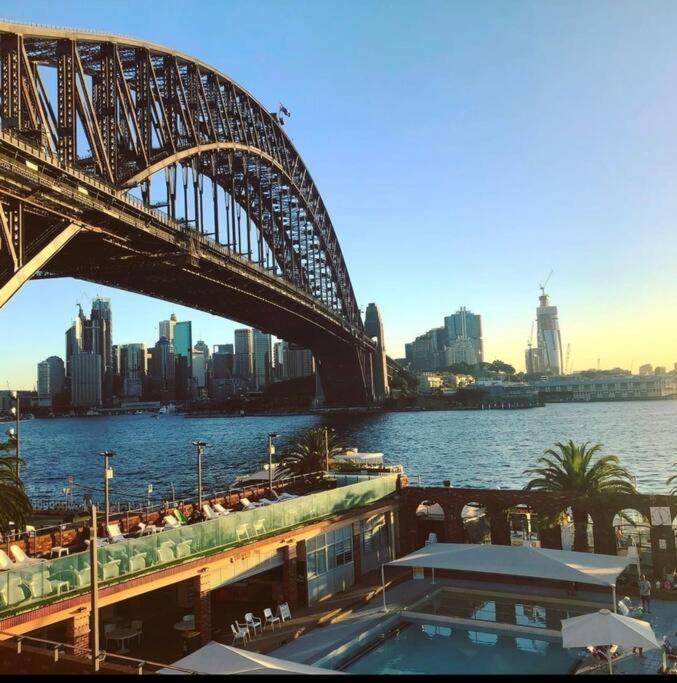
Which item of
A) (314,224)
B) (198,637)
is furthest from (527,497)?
(314,224)

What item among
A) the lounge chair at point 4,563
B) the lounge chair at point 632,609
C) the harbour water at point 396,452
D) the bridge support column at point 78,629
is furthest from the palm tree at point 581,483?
the lounge chair at point 4,563

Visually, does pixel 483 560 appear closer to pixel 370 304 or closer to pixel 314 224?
pixel 314 224

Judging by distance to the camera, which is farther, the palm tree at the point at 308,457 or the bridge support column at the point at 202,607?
the palm tree at the point at 308,457

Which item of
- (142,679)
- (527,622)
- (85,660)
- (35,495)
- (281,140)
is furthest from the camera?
(281,140)

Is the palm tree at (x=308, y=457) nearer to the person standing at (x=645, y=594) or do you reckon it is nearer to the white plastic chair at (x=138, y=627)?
the white plastic chair at (x=138, y=627)

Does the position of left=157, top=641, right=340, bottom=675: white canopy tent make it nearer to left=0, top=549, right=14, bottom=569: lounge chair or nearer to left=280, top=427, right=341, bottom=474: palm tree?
left=0, top=549, right=14, bottom=569: lounge chair

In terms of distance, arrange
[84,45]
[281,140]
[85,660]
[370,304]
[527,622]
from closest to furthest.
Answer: [85,660] → [527,622] → [84,45] → [281,140] → [370,304]

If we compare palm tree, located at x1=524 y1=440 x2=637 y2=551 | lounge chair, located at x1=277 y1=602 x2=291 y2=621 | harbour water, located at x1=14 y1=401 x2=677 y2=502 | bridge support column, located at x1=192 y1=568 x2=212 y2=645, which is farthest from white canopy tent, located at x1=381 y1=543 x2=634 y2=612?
harbour water, located at x1=14 y1=401 x2=677 y2=502
